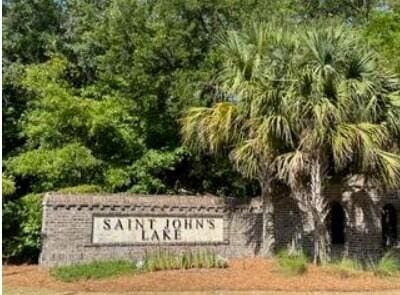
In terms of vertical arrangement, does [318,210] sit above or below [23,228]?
above

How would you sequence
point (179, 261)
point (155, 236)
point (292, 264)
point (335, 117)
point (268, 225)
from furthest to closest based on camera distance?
1. point (268, 225)
2. point (155, 236)
3. point (179, 261)
4. point (335, 117)
5. point (292, 264)

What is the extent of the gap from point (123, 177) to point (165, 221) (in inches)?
93.7

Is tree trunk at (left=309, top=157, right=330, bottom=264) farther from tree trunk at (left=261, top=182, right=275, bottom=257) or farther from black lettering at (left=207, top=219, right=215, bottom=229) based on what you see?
black lettering at (left=207, top=219, right=215, bottom=229)

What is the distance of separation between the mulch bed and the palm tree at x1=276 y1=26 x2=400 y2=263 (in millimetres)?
1827

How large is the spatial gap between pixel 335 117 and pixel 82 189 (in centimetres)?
697

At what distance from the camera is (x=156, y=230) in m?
16.9

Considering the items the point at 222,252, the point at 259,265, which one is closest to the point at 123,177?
the point at 222,252

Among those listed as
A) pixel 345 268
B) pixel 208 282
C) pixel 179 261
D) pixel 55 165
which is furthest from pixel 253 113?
pixel 55 165

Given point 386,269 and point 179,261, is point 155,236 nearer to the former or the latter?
point 179,261

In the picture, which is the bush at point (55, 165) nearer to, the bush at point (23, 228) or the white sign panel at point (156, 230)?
the bush at point (23, 228)

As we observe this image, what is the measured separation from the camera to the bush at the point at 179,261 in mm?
15141

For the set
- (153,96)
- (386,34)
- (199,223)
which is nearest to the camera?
(199,223)

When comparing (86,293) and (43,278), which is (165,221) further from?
(86,293)

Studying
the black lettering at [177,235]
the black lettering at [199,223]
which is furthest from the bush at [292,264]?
the black lettering at [177,235]
